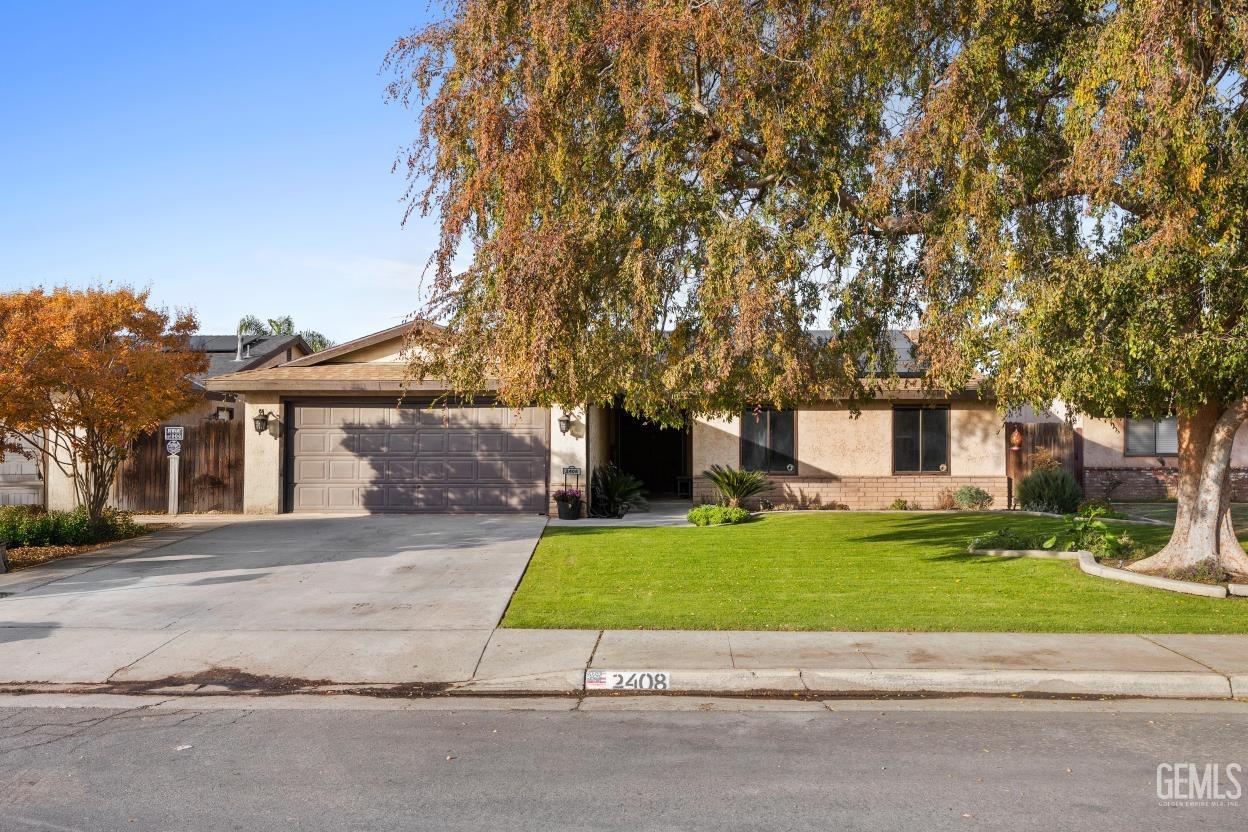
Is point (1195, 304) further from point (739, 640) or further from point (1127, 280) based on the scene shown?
point (739, 640)

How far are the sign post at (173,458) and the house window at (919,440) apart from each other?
15007mm

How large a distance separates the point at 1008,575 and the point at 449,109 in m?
8.62

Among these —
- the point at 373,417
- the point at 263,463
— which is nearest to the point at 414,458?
the point at 373,417

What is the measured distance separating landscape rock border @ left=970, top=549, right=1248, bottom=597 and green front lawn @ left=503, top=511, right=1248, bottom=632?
0.20 meters

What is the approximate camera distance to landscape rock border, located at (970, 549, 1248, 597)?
9.90 m

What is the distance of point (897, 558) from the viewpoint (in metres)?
12.7

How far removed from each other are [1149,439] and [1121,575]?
44.6 feet

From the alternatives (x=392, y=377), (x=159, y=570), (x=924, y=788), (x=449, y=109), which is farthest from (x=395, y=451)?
(x=924, y=788)

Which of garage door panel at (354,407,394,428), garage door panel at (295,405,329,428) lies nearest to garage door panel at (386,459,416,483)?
garage door panel at (354,407,394,428)

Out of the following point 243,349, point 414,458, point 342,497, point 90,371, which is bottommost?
point 342,497

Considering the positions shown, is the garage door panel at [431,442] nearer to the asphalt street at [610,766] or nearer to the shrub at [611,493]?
the shrub at [611,493]

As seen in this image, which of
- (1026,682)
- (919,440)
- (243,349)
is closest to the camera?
(1026,682)

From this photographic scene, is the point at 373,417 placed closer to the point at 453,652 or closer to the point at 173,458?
the point at 173,458

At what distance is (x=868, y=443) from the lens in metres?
20.9
